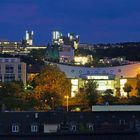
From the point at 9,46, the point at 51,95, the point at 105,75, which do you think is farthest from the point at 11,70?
the point at 9,46

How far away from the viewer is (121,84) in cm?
6556

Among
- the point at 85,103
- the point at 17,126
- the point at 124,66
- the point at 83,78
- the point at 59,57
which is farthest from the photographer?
the point at 59,57

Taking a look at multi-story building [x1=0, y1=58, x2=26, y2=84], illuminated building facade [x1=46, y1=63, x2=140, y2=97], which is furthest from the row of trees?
multi-story building [x1=0, y1=58, x2=26, y2=84]

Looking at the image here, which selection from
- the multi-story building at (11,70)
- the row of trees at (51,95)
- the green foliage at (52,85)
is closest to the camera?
the row of trees at (51,95)

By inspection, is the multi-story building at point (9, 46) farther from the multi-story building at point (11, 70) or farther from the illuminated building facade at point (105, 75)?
the illuminated building facade at point (105, 75)

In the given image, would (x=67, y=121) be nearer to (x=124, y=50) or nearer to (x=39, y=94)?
(x=39, y=94)

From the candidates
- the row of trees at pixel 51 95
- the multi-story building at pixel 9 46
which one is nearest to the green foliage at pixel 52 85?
the row of trees at pixel 51 95

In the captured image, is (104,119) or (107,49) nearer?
(104,119)

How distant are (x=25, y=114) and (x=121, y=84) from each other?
3871 centimetres

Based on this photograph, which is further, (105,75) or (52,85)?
(105,75)

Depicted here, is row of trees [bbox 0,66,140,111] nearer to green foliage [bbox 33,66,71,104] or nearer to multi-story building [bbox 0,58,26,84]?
green foliage [bbox 33,66,71,104]

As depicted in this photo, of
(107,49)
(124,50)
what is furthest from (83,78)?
(107,49)

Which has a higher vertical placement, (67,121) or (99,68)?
(99,68)

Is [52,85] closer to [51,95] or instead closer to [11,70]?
[51,95]
